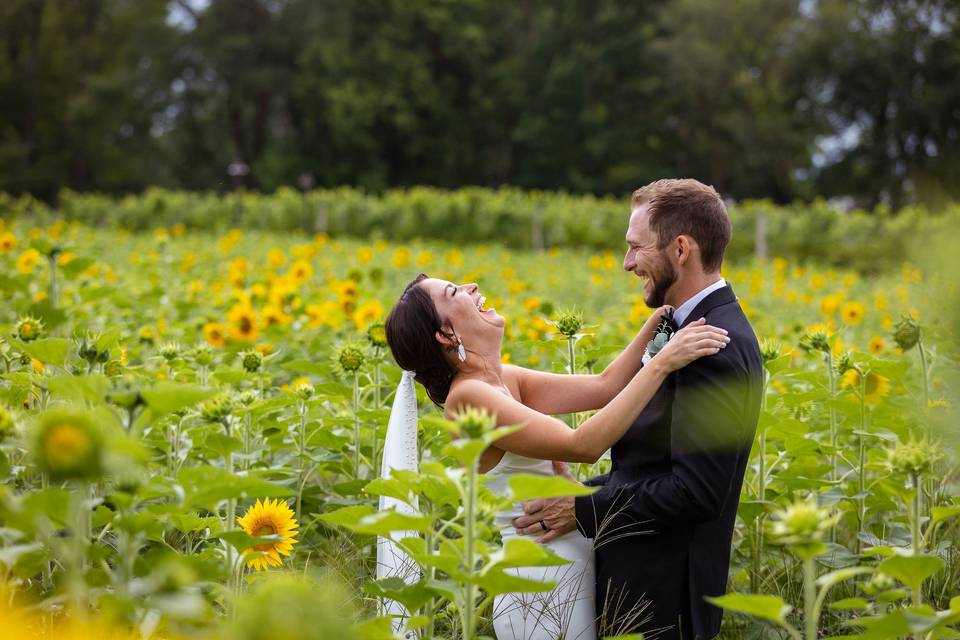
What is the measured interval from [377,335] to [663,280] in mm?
855

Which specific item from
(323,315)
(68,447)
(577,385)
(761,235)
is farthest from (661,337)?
(761,235)

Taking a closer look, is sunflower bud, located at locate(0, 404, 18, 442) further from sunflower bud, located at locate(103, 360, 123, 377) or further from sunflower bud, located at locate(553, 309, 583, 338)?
sunflower bud, located at locate(553, 309, 583, 338)

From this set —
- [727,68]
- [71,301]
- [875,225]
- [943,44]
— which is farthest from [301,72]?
[71,301]

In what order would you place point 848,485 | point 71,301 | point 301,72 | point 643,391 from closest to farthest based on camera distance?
point 643,391 < point 848,485 < point 71,301 < point 301,72

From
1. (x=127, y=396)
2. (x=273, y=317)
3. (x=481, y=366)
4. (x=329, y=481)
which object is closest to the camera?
(x=127, y=396)

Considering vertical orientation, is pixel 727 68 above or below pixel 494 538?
above

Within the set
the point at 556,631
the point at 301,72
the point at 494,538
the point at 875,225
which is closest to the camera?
the point at 556,631

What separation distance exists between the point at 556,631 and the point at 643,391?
A: 1.75 feet

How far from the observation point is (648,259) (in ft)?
6.88

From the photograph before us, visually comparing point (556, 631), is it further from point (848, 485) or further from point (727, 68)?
point (727, 68)

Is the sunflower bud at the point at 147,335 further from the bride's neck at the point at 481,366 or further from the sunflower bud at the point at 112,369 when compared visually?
the bride's neck at the point at 481,366

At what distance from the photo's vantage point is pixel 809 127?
99.6 feet

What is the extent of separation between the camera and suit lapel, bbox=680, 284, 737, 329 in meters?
2.06

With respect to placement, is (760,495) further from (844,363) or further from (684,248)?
(684,248)
